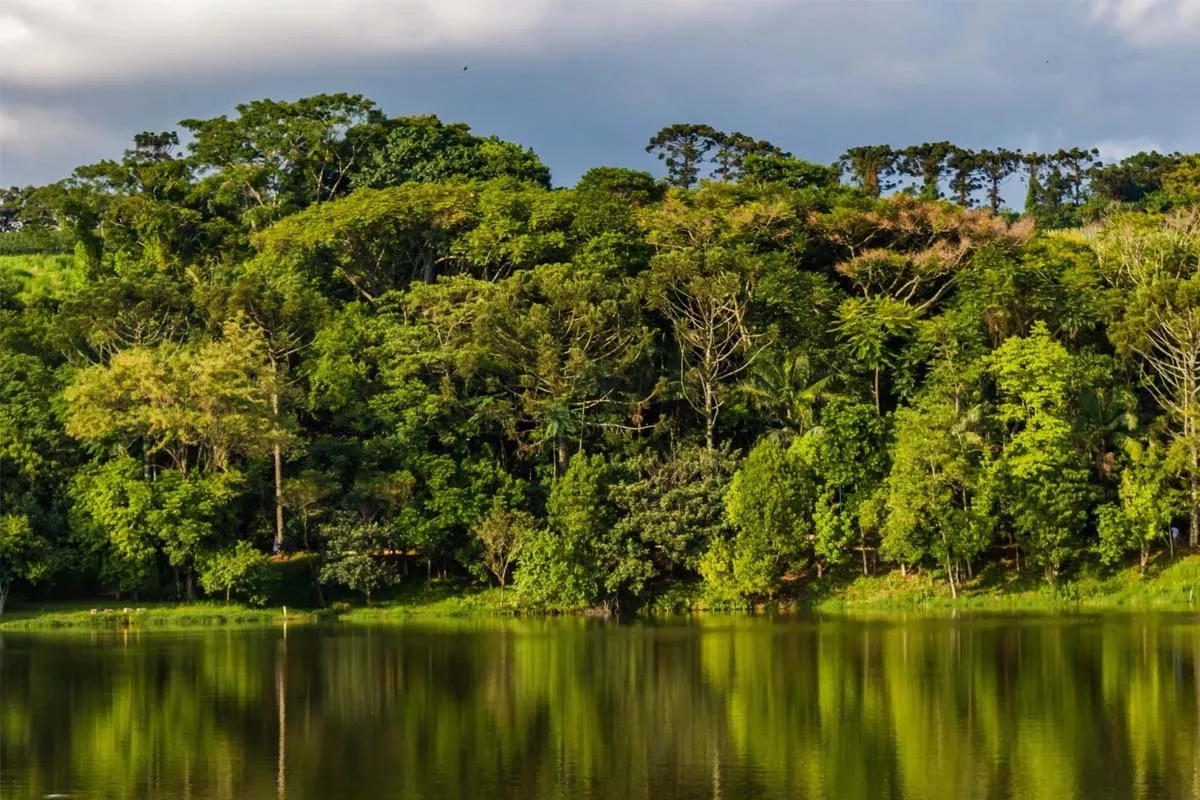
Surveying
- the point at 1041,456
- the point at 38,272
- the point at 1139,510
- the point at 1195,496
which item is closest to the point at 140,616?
the point at 1041,456

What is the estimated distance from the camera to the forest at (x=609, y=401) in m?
56.2

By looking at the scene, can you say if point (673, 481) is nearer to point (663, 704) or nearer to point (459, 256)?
point (459, 256)

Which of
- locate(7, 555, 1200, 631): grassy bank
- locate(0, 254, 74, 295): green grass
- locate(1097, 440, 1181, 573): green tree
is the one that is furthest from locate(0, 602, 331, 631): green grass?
locate(1097, 440, 1181, 573): green tree

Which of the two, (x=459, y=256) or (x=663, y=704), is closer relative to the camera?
(x=663, y=704)

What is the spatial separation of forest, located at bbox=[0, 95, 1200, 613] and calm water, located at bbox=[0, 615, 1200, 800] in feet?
28.4

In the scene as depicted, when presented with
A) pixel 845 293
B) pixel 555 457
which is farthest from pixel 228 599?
pixel 845 293

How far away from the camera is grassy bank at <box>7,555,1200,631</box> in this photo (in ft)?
179

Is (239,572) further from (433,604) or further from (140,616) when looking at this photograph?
(433,604)

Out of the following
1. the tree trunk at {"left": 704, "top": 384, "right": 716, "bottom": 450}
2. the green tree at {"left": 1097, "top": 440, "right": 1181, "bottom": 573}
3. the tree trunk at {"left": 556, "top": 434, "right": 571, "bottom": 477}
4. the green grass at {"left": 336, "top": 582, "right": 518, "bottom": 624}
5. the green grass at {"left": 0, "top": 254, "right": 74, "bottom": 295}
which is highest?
the green grass at {"left": 0, "top": 254, "right": 74, "bottom": 295}

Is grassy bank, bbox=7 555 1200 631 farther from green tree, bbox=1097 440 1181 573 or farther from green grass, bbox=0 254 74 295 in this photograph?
green grass, bbox=0 254 74 295

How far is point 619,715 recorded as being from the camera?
3181 cm

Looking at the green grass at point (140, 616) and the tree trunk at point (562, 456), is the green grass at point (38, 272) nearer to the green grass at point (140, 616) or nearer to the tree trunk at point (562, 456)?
the green grass at point (140, 616)

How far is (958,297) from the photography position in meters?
63.8

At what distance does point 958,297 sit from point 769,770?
41173mm
